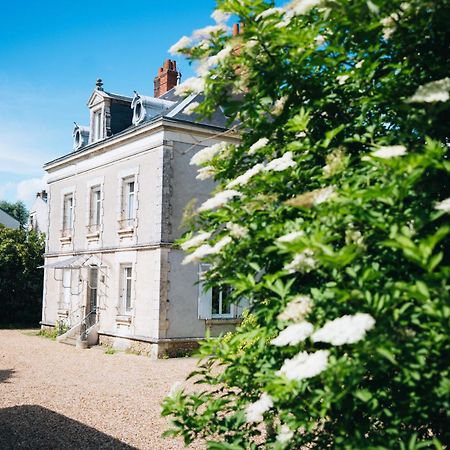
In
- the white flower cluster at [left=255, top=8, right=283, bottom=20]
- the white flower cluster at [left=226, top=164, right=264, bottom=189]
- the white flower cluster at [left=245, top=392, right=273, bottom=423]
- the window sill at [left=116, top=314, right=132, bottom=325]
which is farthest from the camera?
the window sill at [left=116, top=314, right=132, bottom=325]

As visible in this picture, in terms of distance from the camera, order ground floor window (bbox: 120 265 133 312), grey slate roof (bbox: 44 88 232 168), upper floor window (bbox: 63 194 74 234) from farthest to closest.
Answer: upper floor window (bbox: 63 194 74 234)
ground floor window (bbox: 120 265 133 312)
grey slate roof (bbox: 44 88 232 168)

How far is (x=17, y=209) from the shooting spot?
244 ft

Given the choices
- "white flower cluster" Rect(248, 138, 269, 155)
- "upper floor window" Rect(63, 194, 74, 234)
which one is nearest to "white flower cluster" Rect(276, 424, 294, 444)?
"white flower cluster" Rect(248, 138, 269, 155)

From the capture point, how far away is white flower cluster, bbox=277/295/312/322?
279 centimetres

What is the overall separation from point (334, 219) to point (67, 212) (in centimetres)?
2047

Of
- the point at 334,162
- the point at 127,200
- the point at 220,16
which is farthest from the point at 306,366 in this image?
the point at 127,200

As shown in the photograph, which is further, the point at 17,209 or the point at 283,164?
the point at 17,209

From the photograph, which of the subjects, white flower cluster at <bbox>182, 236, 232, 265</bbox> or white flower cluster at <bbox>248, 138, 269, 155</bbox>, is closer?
white flower cluster at <bbox>182, 236, 232, 265</bbox>

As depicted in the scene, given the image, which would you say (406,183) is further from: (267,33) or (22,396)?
(22,396)

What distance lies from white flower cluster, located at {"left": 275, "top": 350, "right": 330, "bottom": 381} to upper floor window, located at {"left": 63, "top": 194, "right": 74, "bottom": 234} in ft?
65.6

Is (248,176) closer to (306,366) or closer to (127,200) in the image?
(306,366)

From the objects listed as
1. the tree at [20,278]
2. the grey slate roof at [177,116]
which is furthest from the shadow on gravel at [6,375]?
the tree at [20,278]

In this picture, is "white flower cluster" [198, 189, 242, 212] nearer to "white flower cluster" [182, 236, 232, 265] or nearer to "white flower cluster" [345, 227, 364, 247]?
"white flower cluster" [182, 236, 232, 265]

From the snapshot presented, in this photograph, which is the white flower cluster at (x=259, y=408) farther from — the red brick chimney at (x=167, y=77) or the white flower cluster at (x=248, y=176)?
the red brick chimney at (x=167, y=77)
